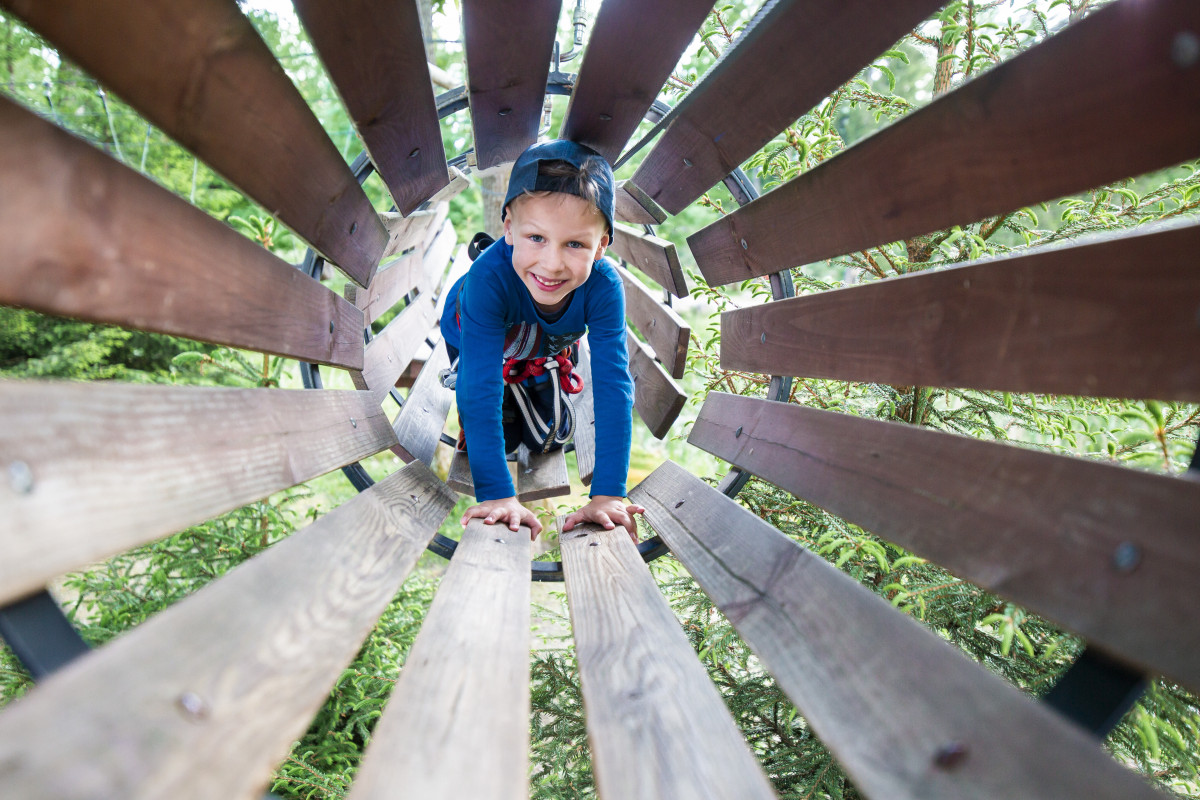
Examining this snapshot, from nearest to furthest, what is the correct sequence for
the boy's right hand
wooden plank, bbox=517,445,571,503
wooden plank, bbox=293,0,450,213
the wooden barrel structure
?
1. the wooden barrel structure
2. wooden plank, bbox=293,0,450,213
3. the boy's right hand
4. wooden plank, bbox=517,445,571,503

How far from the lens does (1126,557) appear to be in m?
0.74

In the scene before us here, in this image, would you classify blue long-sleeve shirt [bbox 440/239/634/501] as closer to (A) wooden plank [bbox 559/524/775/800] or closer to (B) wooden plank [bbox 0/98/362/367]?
(A) wooden plank [bbox 559/524/775/800]

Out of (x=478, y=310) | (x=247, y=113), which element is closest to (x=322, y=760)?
(x=478, y=310)

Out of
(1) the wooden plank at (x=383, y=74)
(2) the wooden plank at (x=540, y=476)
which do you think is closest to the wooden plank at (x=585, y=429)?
(2) the wooden plank at (x=540, y=476)

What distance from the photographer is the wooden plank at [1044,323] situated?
756 mm

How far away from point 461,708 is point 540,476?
165 cm

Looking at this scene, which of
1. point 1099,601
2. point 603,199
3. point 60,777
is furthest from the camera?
point 603,199

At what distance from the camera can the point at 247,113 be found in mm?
1079

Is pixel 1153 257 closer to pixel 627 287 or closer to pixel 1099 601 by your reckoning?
pixel 1099 601

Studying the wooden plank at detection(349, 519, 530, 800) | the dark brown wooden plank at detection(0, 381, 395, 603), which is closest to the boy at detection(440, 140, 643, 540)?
the wooden plank at detection(349, 519, 530, 800)

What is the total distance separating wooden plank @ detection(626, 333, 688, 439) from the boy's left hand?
0.40 m

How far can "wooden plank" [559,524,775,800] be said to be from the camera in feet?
2.55

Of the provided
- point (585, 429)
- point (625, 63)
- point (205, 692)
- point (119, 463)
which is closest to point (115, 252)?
point (119, 463)

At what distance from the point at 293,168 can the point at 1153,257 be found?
1330mm
